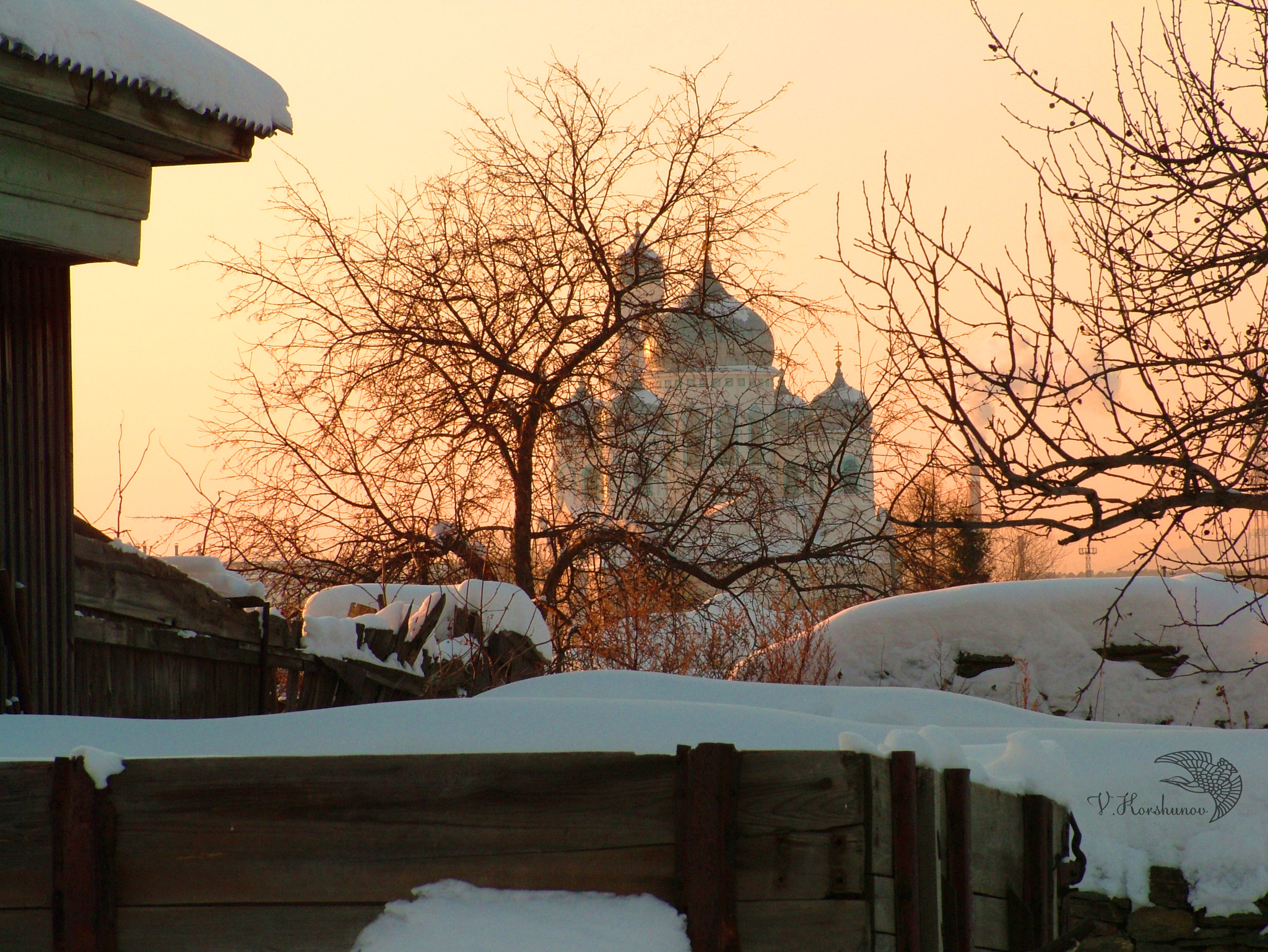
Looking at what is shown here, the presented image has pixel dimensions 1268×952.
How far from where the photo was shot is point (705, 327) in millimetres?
15328

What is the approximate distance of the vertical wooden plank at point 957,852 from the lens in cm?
236

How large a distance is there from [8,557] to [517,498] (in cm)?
992

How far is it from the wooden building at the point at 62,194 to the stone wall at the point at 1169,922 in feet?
17.0

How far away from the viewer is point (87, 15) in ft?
13.3

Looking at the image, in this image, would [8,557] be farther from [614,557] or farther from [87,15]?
[614,557]

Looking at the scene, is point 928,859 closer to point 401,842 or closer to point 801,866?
point 801,866

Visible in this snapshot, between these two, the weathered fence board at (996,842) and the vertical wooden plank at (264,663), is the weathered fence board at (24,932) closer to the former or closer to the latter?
the weathered fence board at (996,842)

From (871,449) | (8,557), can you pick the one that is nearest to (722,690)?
(8,557)

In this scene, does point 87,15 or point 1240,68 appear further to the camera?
point 1240,68

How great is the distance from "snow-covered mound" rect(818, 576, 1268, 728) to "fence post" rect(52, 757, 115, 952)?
359 inches

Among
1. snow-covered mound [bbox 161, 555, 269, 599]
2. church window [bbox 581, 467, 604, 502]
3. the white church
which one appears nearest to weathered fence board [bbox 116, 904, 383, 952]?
snow-covered mound [bbox 161, 555, 269, 599]

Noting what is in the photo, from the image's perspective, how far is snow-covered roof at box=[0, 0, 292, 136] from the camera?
383 centimetres

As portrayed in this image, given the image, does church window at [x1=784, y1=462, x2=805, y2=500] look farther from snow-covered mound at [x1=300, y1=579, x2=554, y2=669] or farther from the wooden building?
the wooden building
